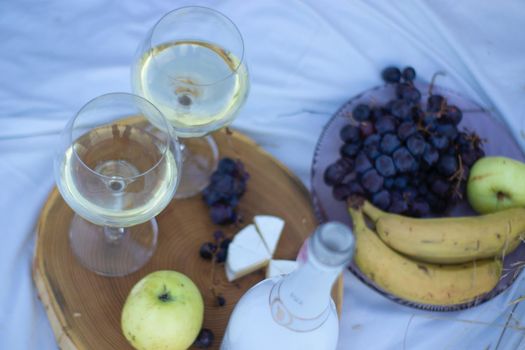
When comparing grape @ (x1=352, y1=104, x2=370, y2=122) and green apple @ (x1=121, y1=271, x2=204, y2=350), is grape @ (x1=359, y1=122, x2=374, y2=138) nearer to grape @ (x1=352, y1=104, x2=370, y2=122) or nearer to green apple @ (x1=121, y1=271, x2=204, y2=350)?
grape @ (x1=352, y1=104, x2=370, y2=122)

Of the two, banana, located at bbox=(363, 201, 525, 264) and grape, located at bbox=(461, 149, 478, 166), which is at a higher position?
grape, located at bbox=(461, 149, 478, 166)

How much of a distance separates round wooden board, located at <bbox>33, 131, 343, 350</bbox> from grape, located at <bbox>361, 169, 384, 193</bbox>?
0.08 metres

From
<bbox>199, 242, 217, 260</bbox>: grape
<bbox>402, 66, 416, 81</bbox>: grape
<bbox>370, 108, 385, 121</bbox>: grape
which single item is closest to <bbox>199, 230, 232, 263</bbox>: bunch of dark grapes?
<bbox>199, 242, 217, 260</bbox>: grape

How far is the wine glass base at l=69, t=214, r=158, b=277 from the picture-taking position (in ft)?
2.27

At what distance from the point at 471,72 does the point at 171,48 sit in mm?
445

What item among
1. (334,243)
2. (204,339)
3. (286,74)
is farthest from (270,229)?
(334,243)

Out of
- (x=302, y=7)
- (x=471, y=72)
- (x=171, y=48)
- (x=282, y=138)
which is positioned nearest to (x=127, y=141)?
(x=171, y=48)

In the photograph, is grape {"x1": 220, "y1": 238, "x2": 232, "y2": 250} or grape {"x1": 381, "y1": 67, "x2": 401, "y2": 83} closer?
grape {"x1": 220, "y1": 238, "x2": 232, "y2": 250}

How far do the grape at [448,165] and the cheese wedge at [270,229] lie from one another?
200 mm

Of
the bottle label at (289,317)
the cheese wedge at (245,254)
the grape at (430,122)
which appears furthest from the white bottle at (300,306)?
the grape at (430,122)

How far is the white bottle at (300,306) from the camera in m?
0.37

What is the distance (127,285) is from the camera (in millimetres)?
684

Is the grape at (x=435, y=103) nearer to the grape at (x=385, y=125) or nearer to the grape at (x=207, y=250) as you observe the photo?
the grape at (x=385, y=125)

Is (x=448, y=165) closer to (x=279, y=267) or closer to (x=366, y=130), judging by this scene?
(x=366, y=130)
